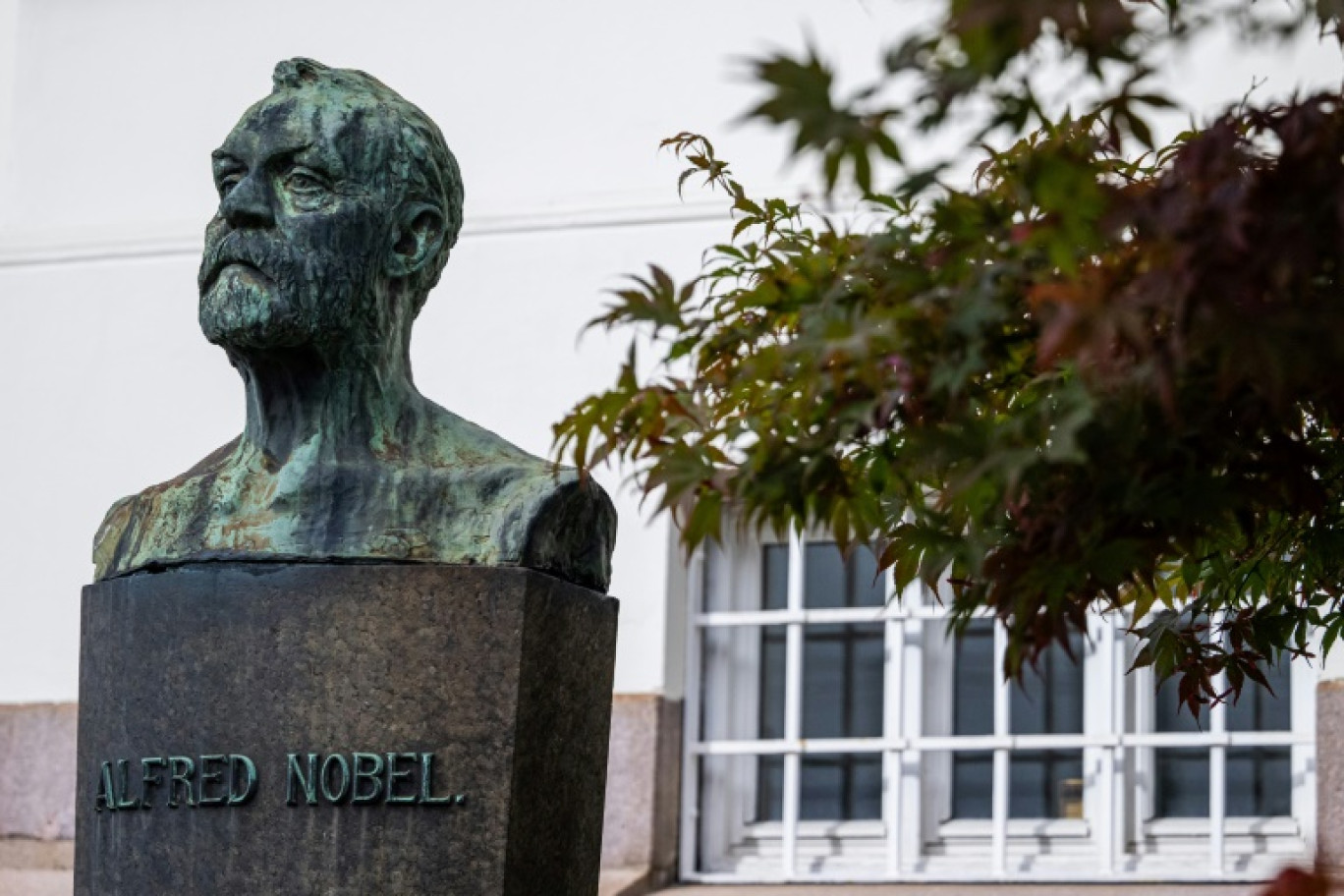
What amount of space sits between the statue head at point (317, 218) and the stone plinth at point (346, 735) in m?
0.42

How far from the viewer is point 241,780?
5391mm

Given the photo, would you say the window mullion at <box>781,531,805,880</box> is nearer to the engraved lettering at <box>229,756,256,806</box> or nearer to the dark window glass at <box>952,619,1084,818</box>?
the dark window glass at <box>952,619,1084,818</box>

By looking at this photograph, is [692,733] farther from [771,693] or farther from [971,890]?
[971,890]

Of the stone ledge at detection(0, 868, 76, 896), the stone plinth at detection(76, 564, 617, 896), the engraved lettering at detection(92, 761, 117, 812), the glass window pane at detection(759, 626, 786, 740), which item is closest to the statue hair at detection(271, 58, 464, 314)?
the stone plinth at detection(76, 564, 617, 896)

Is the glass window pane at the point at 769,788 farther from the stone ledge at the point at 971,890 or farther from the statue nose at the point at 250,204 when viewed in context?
the statue nose at the point at 250,204

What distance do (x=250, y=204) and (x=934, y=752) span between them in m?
4.18

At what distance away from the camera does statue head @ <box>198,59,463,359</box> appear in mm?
5457

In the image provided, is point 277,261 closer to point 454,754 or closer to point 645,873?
point 454,754

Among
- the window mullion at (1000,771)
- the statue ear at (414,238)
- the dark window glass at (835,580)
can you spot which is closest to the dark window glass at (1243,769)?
the window mullion at (1000,771)

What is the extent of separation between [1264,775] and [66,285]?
12.8 feet

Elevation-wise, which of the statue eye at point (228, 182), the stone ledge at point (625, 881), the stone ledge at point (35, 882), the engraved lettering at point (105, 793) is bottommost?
the stone ledge at point (35, 882)

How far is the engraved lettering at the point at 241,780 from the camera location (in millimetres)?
5375

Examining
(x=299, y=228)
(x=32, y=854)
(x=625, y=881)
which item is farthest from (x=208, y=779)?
(x=32, y=854)

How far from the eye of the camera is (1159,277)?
370 cm
